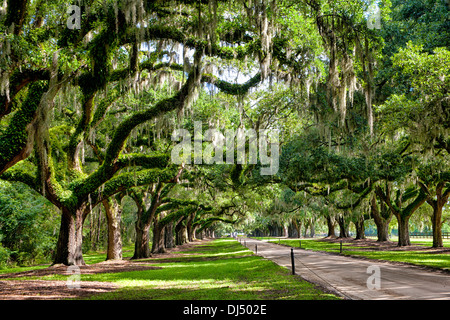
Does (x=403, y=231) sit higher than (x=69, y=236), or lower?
lower

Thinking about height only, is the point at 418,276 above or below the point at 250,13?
below

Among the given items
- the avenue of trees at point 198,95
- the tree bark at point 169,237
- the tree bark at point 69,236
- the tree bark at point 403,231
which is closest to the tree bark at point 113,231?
the avenue of trees at point 198,95

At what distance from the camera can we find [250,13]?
27.0ft

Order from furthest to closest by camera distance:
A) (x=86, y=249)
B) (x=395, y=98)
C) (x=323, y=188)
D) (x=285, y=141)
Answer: (x=86, y=249)
(x=323, y=188)
(x=285, y=141)
(x=395, y=98)

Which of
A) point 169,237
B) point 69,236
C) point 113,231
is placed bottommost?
point 169,237

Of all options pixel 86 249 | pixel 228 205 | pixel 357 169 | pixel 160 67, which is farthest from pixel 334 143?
pixel 86 249

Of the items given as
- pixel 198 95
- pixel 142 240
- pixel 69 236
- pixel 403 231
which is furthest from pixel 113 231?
pixel 403 231

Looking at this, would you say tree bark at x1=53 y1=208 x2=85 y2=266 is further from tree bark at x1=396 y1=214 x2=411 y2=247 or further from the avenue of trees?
tree bark at x1=396 y1=214 x2=411 y2=247

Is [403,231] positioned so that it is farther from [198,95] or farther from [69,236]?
[69,236]

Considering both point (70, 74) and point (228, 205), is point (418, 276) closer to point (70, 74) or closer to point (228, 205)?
point (70, 74)

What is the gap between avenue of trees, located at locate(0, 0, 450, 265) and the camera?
28.2 feet

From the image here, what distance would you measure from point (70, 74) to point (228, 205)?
28354 millimetres

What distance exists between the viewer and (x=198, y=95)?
12664 mm

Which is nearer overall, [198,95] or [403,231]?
[198,95]
